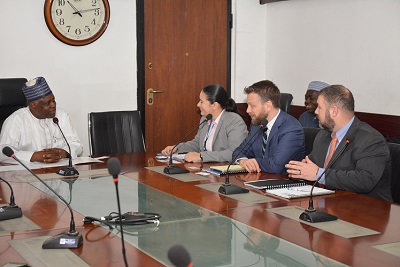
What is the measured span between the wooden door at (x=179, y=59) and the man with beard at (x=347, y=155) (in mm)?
3027

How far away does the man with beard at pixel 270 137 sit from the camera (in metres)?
4.02

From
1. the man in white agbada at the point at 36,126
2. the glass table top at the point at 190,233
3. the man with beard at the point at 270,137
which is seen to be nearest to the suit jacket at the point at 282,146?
the man with beard at the point at 270,137

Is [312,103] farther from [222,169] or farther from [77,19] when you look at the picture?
[77,19]

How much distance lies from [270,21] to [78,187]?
4124 millimetres

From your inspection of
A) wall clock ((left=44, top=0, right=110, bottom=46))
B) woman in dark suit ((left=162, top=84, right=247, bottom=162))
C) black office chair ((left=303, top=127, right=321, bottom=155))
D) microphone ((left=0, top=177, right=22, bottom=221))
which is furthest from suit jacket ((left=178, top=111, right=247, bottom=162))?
microphone ((left=0, top=177, right=22, bottom=221))

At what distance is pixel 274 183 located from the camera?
3.47 metres

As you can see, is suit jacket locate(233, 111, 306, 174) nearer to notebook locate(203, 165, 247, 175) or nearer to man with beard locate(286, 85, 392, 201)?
notebook locate(203, 165, 247, 175)

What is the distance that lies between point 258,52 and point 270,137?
305 cm

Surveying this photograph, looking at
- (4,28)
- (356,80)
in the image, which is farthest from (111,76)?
(356,80)

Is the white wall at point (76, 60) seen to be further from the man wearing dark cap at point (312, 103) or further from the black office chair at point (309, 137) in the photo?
the black office chair at point (309, 137)

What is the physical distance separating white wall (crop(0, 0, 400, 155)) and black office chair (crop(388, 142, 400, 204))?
2.04 metres

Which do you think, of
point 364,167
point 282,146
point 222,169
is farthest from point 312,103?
point 364,167

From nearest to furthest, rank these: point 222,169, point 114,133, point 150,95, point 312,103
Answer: point 222,169
point 114,133
point 312,103
point 150,95

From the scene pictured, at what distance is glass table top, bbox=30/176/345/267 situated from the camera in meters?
2.26
